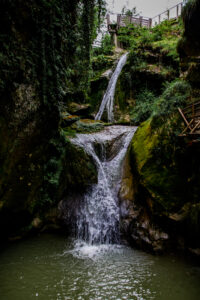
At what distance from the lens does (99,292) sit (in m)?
3.81

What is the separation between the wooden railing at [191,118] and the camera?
18.8ft

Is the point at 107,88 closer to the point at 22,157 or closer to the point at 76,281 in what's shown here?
the point at 22,157

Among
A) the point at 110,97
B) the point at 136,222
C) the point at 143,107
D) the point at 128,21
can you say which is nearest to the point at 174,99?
the point at 143,107

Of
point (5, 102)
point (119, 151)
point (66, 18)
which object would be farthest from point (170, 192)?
point (66, 18)

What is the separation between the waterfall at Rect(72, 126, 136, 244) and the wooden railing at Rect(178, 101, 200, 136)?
3.00m

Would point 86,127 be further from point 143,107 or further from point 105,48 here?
point 105,48

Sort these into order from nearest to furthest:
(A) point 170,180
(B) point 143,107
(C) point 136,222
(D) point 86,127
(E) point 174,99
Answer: (A) point 170,180, (C) point 136,222, (E) point 174,99, (D) point 86,127, (B) point 143,107

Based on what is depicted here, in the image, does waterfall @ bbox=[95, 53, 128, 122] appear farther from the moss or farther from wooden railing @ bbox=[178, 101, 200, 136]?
wooden railing @ bbox=[178, 101, 200, 136]

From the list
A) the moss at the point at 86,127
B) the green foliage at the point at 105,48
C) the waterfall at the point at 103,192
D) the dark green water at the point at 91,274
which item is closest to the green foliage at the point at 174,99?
the waterfall at the point at 103,192

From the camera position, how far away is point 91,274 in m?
4.40

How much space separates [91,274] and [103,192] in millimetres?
3099

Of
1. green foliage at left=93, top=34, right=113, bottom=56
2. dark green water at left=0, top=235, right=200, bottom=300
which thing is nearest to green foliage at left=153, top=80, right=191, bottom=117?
dark green water at left=0, top=235, right=200, bottom=300

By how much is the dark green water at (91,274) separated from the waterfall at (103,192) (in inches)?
23.0

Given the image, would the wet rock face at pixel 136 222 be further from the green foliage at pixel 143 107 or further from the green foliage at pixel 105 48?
the green foliage at pixel 105 48
